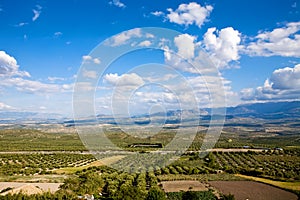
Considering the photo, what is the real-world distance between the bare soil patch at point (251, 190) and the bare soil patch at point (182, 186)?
4.32ft

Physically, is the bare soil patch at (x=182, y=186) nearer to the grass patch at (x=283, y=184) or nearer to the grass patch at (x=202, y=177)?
the grass patch at (x=202, y=177)

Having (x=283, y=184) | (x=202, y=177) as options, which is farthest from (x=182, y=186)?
(x=283, y=184)

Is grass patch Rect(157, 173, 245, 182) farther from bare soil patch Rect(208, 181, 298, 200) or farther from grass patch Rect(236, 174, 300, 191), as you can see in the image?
grass patch Rect(236, 174, 300, 191)

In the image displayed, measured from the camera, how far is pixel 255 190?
25250mm

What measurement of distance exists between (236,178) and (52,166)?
22.6 metres

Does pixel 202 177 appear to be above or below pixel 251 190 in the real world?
below

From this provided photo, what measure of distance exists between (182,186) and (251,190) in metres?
5.74

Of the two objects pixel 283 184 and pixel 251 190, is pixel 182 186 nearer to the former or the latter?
pixel 251 190

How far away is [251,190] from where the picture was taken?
25.2 metres

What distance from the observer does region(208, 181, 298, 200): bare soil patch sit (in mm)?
22513

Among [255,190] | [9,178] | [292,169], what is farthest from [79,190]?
[292,169]

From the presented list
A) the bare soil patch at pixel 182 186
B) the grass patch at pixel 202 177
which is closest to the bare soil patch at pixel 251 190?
the bare soil patch at pixel 182 186

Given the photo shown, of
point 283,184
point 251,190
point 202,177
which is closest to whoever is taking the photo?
point 251,190

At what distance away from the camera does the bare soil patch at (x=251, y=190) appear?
22513 mm
